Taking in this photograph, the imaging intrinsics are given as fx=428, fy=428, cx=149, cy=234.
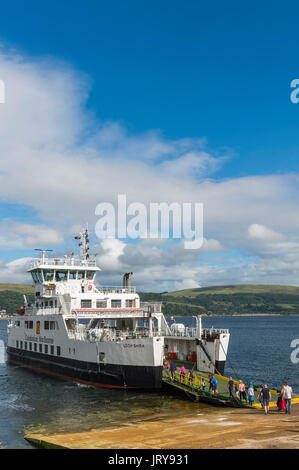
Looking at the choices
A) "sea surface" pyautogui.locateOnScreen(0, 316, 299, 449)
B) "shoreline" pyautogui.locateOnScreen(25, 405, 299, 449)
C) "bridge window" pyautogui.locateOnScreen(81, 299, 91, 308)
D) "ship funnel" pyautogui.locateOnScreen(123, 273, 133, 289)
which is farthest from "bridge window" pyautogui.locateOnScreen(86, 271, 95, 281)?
"shoreline" pyautogui.locateOnScreen(25, 405, 299, 449)

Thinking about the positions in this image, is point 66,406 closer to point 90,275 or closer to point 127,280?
point 127,280

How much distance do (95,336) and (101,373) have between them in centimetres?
329

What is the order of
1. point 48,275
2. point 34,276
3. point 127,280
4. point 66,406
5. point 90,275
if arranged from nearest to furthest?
point 66,406
point 127,280
point 48,275
point 90,275
point 34,276

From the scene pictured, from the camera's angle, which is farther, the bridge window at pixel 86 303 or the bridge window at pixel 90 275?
the bridge window at pixel 90 275

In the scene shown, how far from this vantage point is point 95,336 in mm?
36875

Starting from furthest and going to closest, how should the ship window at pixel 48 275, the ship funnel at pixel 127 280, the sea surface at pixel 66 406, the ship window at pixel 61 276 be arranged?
the ship window at pixel 61 276 < the ship window at pixel 48 275 < the ship funnel at pixel 127 280 < the sea surface at pixel 66 406

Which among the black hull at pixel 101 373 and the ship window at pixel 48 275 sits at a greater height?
the ship window at pixel 48 275

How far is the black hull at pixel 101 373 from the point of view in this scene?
1249 inches

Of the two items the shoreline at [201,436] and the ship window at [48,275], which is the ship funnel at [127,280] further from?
the shoreline at [201,436]

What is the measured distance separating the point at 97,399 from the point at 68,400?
2.20 meters

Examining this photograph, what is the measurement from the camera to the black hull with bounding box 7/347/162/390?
104ft

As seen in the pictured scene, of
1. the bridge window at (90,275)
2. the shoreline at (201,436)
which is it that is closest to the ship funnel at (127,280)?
the bridge window at (90,275)

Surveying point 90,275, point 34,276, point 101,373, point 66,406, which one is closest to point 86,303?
point 90,275
